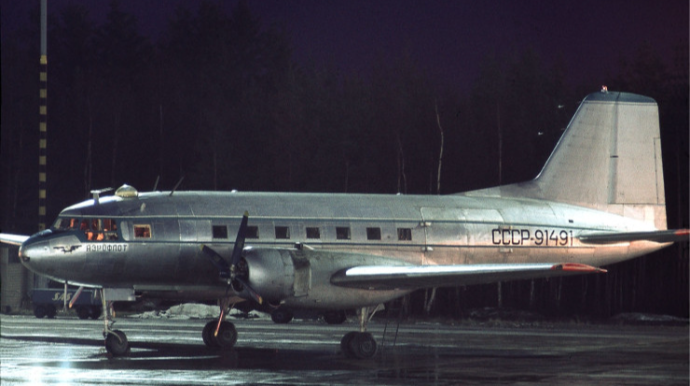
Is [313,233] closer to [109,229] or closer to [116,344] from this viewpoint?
[109,229]

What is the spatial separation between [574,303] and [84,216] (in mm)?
32203

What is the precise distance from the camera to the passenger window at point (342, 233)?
25.8 m

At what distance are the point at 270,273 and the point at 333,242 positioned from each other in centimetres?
306

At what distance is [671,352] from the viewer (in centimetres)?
2514

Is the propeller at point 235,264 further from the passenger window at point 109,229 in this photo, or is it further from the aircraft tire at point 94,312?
the aircraft tire at point 94,312

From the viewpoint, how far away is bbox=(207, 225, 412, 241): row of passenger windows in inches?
989

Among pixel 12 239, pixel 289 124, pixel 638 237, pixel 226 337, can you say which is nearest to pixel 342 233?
pixel 226 337

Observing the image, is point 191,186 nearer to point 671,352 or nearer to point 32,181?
point 32,181

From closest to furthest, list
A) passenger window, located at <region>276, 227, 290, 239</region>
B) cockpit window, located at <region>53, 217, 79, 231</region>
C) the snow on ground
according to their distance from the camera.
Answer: cockpit window, located at <region>53, 217, 79, 231</region> < passenger window, located at <region>276, 227, 290, 239</region> < the snow on ground

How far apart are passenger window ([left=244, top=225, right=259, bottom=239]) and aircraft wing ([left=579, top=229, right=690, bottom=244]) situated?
9.90 m

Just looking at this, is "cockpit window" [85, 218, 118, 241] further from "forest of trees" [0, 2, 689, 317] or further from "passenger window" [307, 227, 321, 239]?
"forest of trees" [0, 2, 689, 317]

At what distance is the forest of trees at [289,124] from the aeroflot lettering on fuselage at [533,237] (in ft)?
60.5

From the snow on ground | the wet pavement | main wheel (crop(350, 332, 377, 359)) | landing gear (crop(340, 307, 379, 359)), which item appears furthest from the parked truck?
main wheel (crop(350, 332, 377, 359))

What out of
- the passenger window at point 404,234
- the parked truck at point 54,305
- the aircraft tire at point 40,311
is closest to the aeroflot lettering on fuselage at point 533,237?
the passenger window at point 404,234
